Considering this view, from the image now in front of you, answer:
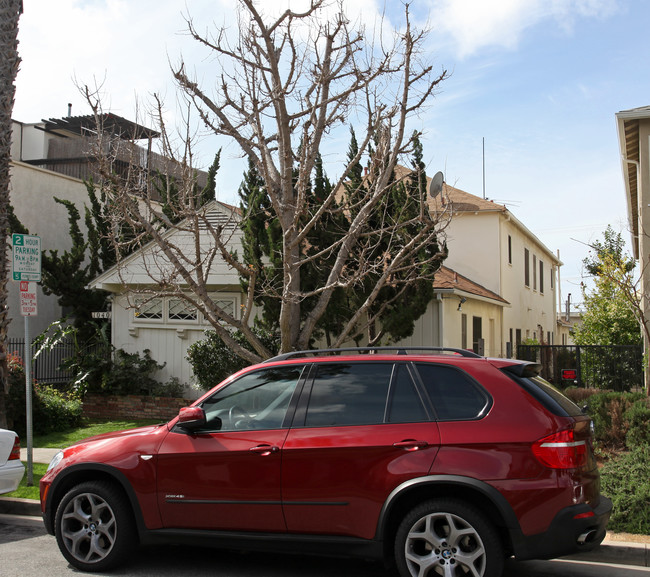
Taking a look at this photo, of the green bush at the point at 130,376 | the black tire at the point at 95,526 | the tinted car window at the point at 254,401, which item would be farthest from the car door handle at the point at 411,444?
the green bush at the point at 130,376

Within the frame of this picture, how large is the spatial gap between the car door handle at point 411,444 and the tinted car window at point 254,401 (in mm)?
970

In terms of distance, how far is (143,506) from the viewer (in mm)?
5254

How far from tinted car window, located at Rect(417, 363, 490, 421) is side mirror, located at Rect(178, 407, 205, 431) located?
1715 mm

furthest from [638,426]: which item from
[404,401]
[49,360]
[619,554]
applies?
[49,360]

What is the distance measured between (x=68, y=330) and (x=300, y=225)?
7.50 m

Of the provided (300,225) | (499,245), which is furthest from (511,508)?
(499,245)

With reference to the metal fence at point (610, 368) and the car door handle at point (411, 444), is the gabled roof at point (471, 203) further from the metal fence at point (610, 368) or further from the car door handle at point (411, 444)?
the car door handle at point (411, 444)

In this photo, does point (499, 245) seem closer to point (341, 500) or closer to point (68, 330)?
point (68, 330)

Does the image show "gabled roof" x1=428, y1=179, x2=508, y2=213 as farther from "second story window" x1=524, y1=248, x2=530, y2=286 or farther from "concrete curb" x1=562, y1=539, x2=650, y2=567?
"concrete curb" x1=562, y1=539, x2=650, y2=567

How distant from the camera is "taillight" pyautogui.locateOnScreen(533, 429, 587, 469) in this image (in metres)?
4.36

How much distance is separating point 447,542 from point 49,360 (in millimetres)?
16165

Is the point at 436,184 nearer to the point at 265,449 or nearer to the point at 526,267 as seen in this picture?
the point at 265,449

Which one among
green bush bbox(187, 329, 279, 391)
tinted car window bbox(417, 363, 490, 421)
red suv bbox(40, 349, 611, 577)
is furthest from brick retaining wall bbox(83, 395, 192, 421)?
tinted car window bbox(417, 363, 490, 421)

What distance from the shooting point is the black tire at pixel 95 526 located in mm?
5320
